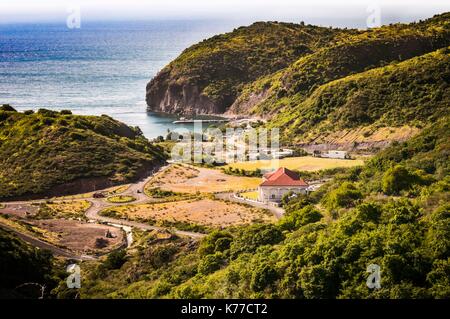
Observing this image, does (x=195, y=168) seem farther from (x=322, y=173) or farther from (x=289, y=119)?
(x=289, y=119)

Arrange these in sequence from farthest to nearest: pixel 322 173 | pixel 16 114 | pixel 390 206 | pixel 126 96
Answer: pixel 126 96 < pixel 16 114 < pixel 322 173 < pixel 390 206

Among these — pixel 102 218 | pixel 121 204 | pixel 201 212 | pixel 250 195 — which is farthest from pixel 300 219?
pixel 121 204

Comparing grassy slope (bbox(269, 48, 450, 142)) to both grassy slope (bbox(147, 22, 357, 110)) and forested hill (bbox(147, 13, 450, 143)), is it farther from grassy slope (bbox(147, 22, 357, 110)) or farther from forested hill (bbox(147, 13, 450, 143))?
grassy slope (bbox(147, 22, 357, 110))

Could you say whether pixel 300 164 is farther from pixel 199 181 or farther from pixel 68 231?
pixel 68 231

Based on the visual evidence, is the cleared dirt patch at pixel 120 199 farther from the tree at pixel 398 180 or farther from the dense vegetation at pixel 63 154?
the tree at pixel 398 180

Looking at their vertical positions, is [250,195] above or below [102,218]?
above

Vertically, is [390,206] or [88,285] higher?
[390,206]

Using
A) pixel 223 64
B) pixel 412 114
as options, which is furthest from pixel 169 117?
pixel 412 114
